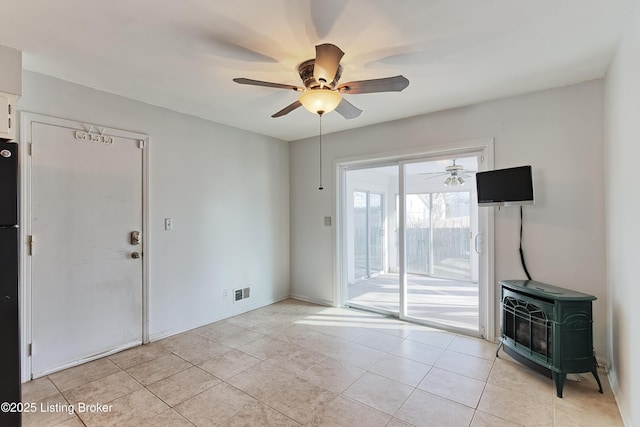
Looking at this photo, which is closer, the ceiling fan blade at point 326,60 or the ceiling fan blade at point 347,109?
the ceiling fan blade at point 326,60

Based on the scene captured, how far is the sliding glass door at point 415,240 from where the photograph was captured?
3955 mm

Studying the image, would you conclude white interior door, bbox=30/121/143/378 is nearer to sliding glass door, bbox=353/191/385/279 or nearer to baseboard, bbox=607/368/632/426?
sliding glass door, bbox=353/191/385/279

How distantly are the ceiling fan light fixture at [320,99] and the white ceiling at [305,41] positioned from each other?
0.32 m

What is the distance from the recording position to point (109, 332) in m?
2.98

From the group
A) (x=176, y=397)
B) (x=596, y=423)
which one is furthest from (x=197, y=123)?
(x=596, y=423)

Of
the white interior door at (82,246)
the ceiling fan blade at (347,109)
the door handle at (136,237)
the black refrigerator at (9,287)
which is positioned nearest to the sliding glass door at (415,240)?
the ceiling fan blade at (347,109)

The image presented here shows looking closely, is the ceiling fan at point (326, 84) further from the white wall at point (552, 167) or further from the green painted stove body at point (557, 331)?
the green painted stove body at point (557, 331)

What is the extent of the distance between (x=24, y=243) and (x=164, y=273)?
A: 3.97 ft

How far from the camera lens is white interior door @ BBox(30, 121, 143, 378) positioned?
2.59m

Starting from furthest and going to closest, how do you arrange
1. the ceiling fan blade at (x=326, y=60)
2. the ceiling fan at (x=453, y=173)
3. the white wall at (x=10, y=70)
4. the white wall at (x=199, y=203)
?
1. the ceiling fan at (x=453, y=173)
2. the white wall at (x=199, y=203)
3. the white wall at (x=10, y=70)
4. the ceiling fan blade at (x=326, y=60)

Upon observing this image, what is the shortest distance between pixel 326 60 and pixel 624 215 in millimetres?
2232

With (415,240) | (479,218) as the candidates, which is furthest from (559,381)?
(415,240)

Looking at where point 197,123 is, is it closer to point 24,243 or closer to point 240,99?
point 240,99

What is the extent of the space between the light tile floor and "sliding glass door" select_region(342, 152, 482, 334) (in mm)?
938
